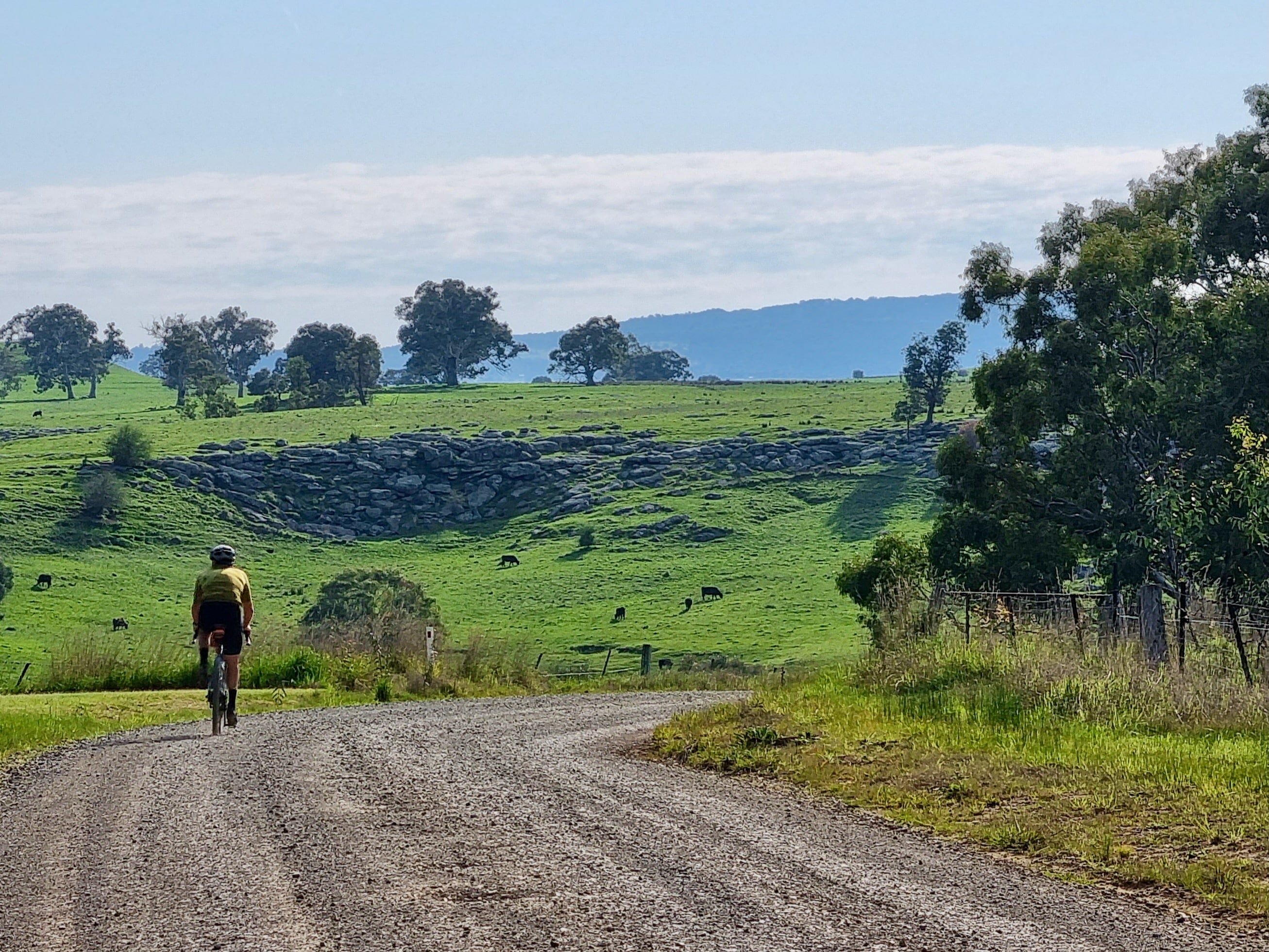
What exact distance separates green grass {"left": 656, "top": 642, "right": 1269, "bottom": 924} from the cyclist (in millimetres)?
5219

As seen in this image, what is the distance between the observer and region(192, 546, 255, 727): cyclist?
16.8m

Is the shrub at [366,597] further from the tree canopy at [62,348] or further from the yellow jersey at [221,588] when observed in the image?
the tree canopy at [62,348]

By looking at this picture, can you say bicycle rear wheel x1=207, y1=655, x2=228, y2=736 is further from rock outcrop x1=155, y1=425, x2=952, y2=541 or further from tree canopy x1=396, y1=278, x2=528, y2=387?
tree canopy x1=396, y1=278, x2=528, y2=387

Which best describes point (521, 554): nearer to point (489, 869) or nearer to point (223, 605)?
point (223, 605)

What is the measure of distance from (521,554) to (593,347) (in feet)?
311

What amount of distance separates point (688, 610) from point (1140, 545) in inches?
1546

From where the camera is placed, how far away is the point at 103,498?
319ft

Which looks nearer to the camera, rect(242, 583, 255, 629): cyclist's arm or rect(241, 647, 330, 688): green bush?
rect(242, 583, 255, 629): cyclist's arm

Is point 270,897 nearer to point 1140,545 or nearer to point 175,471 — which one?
point 1140,545

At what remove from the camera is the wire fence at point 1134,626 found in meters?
18.0

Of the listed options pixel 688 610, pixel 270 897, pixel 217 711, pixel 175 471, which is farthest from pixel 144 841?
pixel 175 471

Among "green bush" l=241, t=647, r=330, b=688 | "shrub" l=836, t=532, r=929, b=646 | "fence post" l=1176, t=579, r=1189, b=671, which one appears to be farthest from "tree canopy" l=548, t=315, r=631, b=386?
"fence post" l=1176, t=579, r=1189, b=671

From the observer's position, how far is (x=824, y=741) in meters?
15.3

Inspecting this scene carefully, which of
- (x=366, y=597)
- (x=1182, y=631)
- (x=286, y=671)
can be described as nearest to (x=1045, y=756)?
(x=1182, y=631)
